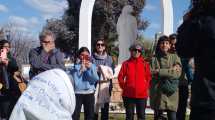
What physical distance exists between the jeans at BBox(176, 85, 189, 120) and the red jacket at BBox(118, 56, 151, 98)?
2.01 feet

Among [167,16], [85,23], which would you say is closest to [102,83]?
[85,23]

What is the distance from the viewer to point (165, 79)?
8.41 m

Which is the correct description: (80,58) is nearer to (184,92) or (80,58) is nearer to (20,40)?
(184,92)

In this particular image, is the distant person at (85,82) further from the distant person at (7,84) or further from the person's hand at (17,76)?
the distant person at (7,84)

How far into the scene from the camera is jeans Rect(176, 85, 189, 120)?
845 centimetres

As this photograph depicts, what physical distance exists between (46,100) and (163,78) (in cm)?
545

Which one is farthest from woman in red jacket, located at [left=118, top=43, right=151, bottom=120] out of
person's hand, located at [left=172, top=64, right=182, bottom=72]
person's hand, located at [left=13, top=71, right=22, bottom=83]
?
person's hand, located at [left=13, top=71, right=22, bottom=83]

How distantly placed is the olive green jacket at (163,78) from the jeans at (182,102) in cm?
12

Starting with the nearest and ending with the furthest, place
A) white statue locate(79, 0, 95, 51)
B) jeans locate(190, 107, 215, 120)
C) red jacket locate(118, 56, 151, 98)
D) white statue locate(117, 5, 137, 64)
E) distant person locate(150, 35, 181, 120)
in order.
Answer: jeans locate(190, 107, 215, 120) < distant person locate(150, 35, 181, 120) < red jacket locate(118, 56, 151, 98) < white statue locate(79, 0, 95, 51) < white statue locate(117, 5, 137, 64)

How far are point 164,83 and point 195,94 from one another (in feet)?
17.1

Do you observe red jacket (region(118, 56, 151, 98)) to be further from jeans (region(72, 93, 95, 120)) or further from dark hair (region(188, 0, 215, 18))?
dark hair (region(188, 0, 215, 18))

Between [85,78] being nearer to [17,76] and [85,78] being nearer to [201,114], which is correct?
[17,76]

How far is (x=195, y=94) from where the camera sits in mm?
3221

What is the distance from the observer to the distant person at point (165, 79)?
8352 mm
